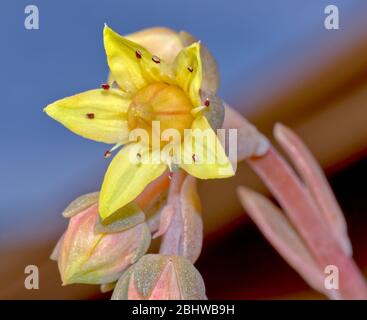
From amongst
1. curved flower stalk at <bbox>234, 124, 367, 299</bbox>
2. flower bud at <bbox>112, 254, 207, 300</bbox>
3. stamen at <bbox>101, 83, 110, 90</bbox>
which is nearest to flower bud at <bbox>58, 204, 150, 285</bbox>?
flower bud at <bbox>112, 254, 207, 300</bbox>

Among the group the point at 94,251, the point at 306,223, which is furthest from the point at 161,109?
the point at 306,223

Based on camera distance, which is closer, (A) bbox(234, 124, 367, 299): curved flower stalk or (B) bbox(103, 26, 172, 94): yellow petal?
A: (B) bbox(103, 26, 172, 94): yellow petal

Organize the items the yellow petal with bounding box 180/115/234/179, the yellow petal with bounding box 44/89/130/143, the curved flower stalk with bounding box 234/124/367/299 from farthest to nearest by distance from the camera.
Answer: the curved flower stalk with bounding box 234/124/367/299 < the yellow petal with bounding box 44/89/130/143 < the yellow petal with bounding box 180/115/234/179

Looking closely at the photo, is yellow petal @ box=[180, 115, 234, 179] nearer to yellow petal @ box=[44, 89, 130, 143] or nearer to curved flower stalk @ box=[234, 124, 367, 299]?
yellow petal @ box=[44, 89, 130, 143]

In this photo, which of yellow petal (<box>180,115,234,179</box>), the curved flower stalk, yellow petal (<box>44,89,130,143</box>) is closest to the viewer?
yellow petal (<box>180,115,234,179</box>)

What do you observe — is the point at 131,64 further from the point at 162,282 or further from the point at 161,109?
the point at 162,282

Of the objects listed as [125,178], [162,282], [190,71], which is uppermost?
[190,71]
